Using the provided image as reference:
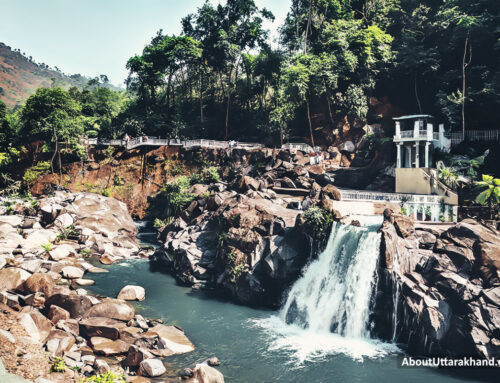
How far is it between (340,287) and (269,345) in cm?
557

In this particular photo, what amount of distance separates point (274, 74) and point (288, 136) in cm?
951

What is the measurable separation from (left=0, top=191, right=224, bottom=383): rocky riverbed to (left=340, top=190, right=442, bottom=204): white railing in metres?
15.2

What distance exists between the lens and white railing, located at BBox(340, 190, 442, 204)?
2291 cm

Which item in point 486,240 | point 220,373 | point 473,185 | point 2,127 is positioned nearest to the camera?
point 220,373

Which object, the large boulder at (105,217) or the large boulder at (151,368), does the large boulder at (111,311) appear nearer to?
the large boulder at (151,368)

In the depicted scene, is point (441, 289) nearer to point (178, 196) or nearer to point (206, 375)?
point (206, 375)

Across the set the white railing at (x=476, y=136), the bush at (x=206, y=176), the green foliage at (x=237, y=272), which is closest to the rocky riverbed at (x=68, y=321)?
the green foliage at (x=237, y=272)

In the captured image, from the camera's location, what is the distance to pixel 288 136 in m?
45.3

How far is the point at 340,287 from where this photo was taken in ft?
66.0

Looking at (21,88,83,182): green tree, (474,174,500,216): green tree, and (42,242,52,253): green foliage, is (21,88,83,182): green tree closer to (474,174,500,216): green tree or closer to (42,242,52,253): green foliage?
(42,242,52,253): green foliage

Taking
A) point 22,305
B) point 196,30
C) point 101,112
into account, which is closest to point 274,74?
point 196,30

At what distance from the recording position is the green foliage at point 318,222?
72.5ft

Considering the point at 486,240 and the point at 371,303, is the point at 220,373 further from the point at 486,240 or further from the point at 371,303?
the point at 486,240

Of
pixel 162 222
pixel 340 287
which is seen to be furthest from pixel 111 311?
pixel 162 222
